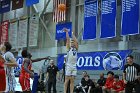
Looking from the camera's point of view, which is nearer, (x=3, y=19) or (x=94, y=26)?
(x=94, y=26)

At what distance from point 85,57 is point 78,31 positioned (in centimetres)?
310

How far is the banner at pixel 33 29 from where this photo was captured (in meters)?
26.5

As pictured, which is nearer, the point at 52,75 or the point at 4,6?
the point at 52,75

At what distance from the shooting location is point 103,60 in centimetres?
1903

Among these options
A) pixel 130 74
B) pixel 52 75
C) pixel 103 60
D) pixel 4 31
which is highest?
pixel 4 31

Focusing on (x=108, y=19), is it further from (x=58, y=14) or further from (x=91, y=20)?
(x=58, y=14)

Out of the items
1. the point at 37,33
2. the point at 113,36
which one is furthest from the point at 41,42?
the point at 113,36

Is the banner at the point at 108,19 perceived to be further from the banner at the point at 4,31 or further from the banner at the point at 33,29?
the banner at the point at 4,31

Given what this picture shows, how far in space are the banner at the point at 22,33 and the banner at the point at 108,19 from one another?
375 inches

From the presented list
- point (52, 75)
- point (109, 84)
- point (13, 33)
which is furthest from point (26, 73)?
point (13, 33)

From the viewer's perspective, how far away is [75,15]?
2364 centimetres

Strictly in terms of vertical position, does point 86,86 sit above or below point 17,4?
below

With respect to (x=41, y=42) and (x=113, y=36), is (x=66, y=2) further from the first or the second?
(x=113, y=36)

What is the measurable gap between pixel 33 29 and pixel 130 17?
10857mm
